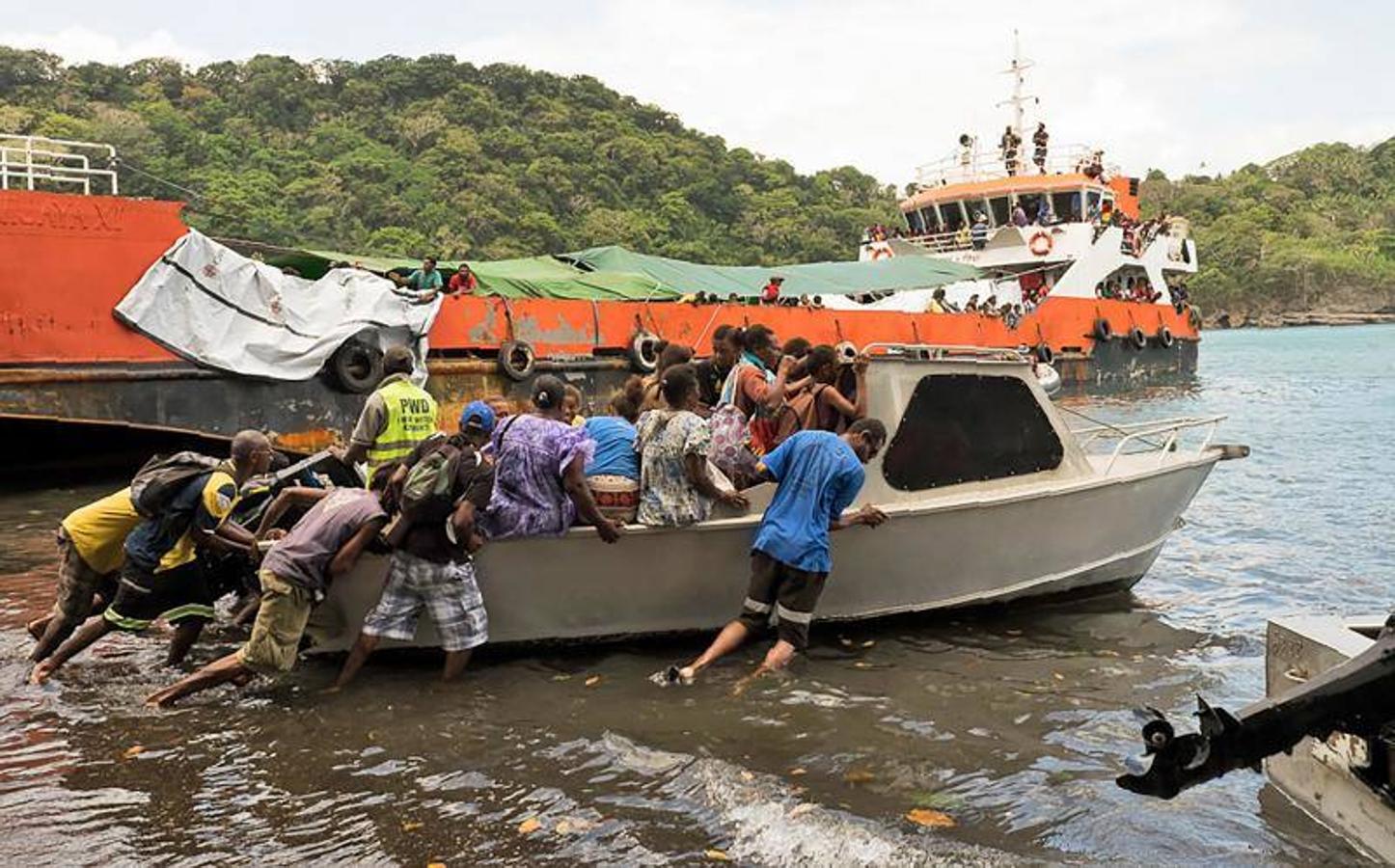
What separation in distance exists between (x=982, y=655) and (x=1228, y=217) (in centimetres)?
9119

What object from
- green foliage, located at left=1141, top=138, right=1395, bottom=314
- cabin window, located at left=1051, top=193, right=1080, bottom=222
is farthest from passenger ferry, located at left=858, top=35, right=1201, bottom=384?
green foliage, located at left=1141, top=138, right=1395, bottom=314

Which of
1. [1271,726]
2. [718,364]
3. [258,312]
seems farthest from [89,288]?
[1271,726]

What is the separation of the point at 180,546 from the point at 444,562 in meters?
1.30

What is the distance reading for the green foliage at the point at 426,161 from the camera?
4047 cm

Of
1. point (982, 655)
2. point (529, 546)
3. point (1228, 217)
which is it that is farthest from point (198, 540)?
point (1228, 217)

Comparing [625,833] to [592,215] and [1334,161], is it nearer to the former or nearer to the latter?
[592,215]

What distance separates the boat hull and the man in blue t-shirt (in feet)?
0.89

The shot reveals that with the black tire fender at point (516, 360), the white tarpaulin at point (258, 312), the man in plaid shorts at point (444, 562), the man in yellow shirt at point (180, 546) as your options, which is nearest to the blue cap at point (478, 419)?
the man in plaid shorts at point (444, 562)

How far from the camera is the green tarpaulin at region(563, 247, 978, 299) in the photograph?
17.6 metres

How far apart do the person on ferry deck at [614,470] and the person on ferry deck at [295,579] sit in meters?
1.07

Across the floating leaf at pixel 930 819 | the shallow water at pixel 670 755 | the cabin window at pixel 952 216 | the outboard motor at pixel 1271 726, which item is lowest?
the shallow water at pixel 670 755

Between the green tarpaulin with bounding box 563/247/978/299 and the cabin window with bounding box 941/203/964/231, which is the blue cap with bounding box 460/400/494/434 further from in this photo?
the cabin window with bounding box 941/203/964/231

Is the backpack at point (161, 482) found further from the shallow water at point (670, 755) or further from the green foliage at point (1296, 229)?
the green foliage at point (1296, 229)

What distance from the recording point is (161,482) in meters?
4.98
